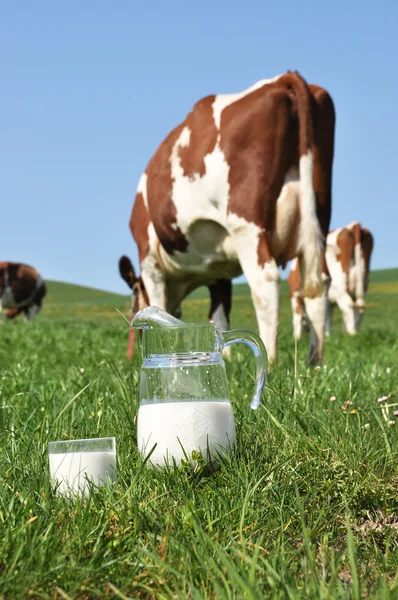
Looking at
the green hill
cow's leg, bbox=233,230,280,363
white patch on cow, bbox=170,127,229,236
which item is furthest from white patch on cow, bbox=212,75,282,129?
the green hill

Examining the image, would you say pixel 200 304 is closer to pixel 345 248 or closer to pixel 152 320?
pixel 345 248

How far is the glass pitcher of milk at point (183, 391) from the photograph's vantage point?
2551 mm

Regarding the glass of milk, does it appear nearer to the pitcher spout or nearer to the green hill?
the pitcher spout

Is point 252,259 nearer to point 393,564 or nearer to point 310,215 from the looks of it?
point 310,215

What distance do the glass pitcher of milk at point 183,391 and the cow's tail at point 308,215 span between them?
3037 mm

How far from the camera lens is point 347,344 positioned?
9008 millimetres

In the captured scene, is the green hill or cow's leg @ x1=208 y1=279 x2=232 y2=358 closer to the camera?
cow's leg @ x1=208 y1=279 x2=232 y2=358

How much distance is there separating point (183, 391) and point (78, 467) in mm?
442

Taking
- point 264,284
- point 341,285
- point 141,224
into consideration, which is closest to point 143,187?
point 141,224

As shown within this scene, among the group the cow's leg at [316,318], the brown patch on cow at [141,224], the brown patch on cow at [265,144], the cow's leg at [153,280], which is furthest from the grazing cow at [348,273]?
the brown patch on cow at [265,144]

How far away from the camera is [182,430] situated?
8.35 feet

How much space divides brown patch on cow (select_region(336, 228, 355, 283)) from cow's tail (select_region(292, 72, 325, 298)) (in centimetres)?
1051

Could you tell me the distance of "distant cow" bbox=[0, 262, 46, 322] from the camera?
93.5 ft

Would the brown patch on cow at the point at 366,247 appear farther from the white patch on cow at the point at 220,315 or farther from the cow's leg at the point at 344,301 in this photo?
the white patch on cow at the point at 220,315
